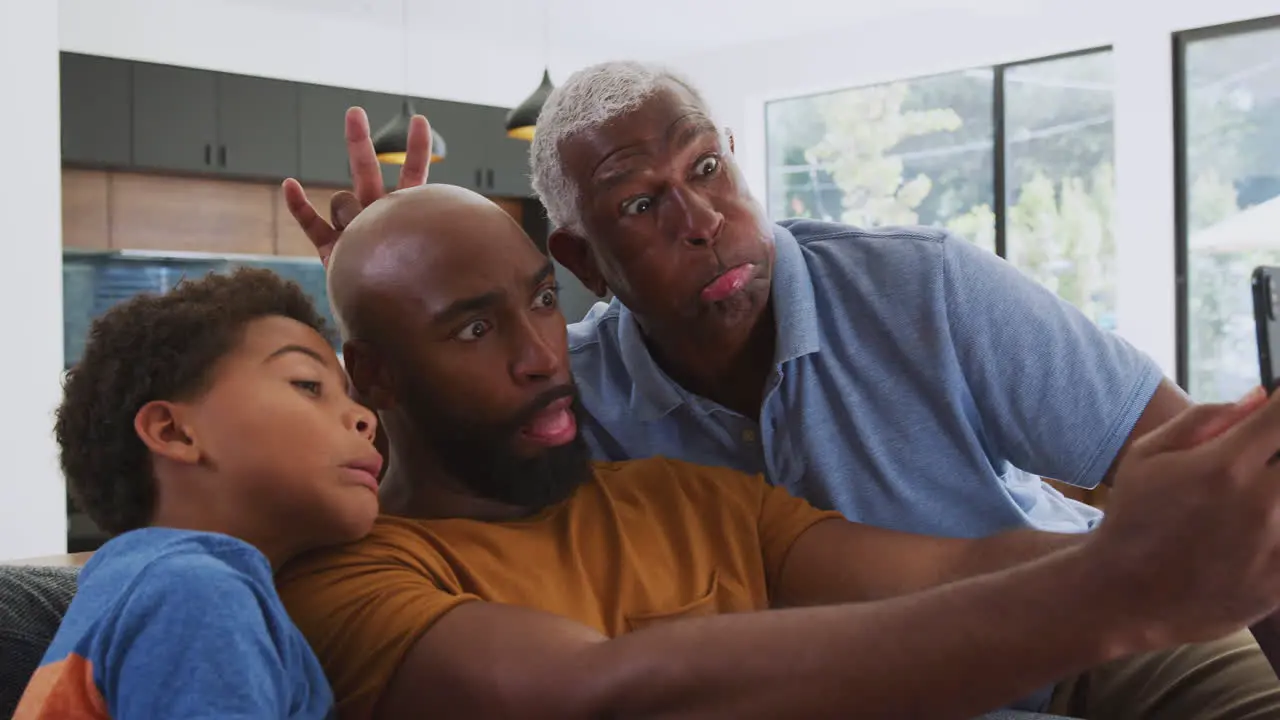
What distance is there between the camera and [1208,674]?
5.07ft

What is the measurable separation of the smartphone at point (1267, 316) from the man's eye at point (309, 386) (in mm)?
768

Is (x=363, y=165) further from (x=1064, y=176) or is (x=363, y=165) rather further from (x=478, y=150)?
(x=478, y=150)

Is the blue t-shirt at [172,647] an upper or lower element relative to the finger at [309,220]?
lower

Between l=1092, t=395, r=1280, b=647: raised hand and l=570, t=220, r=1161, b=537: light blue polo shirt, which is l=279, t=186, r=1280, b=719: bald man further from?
l=570, t=220, r=1161, b=537: light blue polo shirt

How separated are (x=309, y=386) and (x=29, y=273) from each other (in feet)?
12.7

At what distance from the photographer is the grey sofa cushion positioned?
1.21 meters

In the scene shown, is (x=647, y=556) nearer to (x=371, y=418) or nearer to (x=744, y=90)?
(x=371, y=418)

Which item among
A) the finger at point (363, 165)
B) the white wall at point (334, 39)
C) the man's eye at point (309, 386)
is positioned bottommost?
the man's eye at point (309, 386)

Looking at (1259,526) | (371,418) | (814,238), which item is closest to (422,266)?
(371,418)

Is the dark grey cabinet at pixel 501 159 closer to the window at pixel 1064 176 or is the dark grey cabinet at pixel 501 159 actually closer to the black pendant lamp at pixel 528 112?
the black pendant lamp at pixel 528 112

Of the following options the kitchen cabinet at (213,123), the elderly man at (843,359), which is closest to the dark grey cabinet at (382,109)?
the kitchen cabinet at (213,123)

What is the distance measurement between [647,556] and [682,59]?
7.68 m

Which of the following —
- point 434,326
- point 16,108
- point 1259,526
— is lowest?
point 1259,526

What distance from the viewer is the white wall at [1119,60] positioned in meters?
6.39
